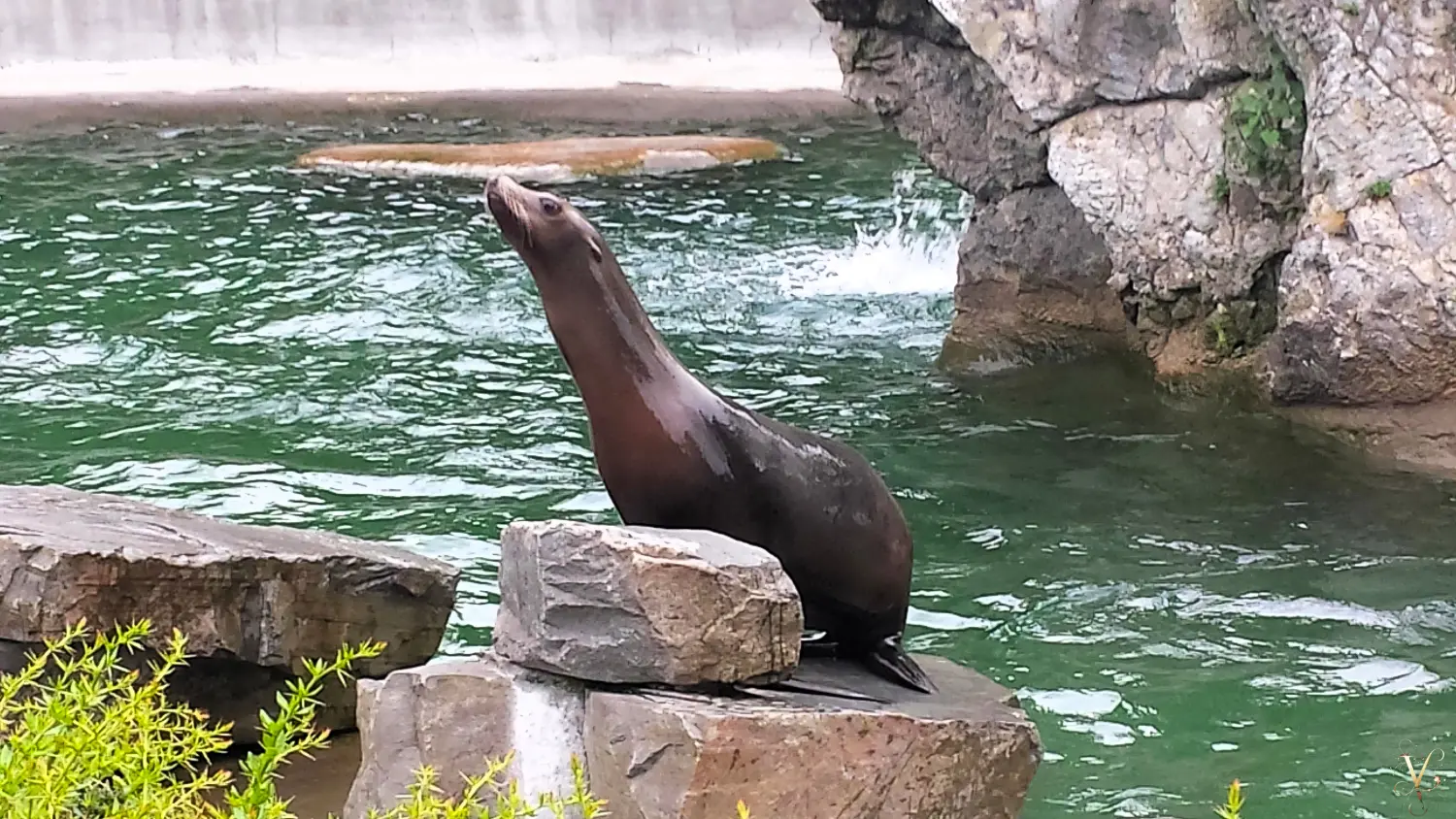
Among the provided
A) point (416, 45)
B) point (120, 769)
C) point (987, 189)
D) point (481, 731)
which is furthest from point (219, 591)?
point (416, 45)

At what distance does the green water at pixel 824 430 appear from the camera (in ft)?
16.4

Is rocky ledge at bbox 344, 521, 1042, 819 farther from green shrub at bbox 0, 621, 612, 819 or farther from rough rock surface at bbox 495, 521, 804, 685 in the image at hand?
green shrub at bbox 0, 621, 612, 819

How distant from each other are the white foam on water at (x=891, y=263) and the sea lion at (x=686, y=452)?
6455mm

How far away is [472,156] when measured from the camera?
44.8ft

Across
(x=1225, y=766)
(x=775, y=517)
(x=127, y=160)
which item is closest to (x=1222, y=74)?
(x=1225, y=766)

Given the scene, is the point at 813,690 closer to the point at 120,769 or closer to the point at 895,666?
the point at 895,666

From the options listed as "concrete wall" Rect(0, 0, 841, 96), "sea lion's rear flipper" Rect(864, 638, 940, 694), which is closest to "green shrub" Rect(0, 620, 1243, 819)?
"sea lion's rear flipper" Rect(864, 638, 940, 694)

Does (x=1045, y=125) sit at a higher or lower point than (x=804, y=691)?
higher

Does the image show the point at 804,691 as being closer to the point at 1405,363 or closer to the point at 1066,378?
the point at 1405,363

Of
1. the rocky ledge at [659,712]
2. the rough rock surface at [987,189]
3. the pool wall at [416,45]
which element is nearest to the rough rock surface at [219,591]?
the rocky ledge at [659,712]

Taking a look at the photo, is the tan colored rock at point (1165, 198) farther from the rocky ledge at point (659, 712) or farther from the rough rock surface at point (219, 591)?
the rocky ledge at point (659, 712)

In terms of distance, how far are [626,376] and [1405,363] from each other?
4.71 meters

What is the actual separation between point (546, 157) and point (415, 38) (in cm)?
623

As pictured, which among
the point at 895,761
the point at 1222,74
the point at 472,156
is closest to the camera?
the point at 895,761
